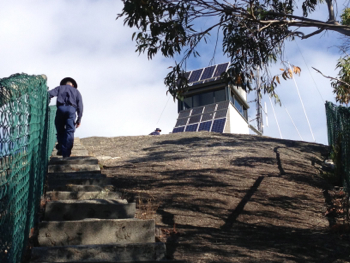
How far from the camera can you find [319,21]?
725cm

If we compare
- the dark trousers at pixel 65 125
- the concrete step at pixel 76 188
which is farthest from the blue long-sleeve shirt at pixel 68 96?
the concrete step at pixel 76 188

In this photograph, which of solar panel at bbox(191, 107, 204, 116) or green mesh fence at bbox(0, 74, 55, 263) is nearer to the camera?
green mesh fence at bbox(0, 74, 55, 263)

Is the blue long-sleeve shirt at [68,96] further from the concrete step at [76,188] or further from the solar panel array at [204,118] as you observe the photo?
the solar panel array at [204,118]

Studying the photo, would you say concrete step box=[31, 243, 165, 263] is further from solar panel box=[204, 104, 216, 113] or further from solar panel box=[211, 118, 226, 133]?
solar panel box=[204, 104, 216, 113]

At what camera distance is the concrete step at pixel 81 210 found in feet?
14.9

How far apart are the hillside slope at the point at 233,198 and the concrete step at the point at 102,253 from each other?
21.8 inches

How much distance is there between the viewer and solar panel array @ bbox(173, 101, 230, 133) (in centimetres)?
2497

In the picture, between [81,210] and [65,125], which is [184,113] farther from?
[81,210]

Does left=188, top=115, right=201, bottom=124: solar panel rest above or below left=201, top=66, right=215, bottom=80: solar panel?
below

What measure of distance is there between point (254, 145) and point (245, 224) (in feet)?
20.2

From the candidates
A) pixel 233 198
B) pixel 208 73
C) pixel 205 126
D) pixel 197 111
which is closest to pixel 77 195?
pixel 233 198

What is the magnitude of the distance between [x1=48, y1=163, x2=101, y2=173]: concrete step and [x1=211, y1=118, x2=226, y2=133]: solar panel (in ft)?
57.7

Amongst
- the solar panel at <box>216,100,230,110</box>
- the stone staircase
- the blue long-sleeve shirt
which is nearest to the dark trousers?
the blue long-sleeve shirt

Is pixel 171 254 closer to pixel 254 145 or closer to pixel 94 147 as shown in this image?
pixel 254 145
